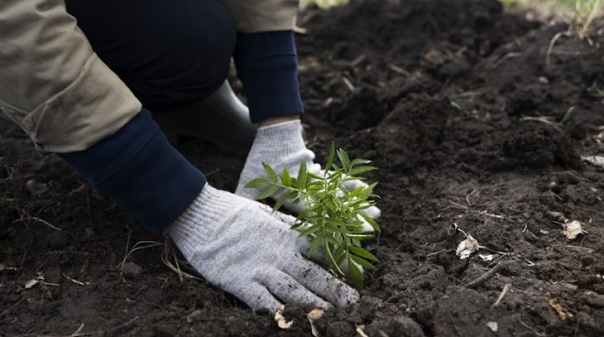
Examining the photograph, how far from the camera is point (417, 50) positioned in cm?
352

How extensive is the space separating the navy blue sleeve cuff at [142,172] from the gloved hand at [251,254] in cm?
7

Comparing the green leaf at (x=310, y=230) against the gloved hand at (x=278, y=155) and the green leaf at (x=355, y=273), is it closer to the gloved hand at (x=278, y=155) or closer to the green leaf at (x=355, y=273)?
the green leaf at (x=355, y=273)

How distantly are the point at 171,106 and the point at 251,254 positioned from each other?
702mm

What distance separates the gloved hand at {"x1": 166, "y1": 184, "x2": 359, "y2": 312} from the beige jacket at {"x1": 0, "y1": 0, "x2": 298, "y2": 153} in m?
0.38

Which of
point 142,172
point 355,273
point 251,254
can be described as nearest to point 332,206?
point 355,273

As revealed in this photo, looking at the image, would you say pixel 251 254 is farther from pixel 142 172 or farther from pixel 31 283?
pixel 31 283

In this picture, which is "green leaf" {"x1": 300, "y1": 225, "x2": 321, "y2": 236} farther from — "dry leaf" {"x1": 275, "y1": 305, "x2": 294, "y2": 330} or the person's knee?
the person's knee

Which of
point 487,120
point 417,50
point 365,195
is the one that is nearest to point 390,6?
point 417,50

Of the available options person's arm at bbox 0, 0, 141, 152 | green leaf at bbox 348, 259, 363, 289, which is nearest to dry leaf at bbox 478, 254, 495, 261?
green leaf at bbox 348, 259, 363, 289

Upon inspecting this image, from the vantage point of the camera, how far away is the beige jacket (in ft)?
5.48

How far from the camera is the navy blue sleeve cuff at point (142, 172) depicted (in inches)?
71.9

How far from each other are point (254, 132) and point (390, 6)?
1547 millimetres

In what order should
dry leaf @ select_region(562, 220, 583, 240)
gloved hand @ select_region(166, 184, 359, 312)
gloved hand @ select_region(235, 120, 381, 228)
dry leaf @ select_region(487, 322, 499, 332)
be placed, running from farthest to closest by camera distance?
gloved hand @ select_region(235, 120, 381, 228), dry leaf @ select_region(562, 220, 583, 240), gloved hand @ select_region(166, 184, 359, 312), dry leaf @ select_region(487, 322, 499, 332)

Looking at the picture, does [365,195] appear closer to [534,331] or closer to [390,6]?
[534,331]
